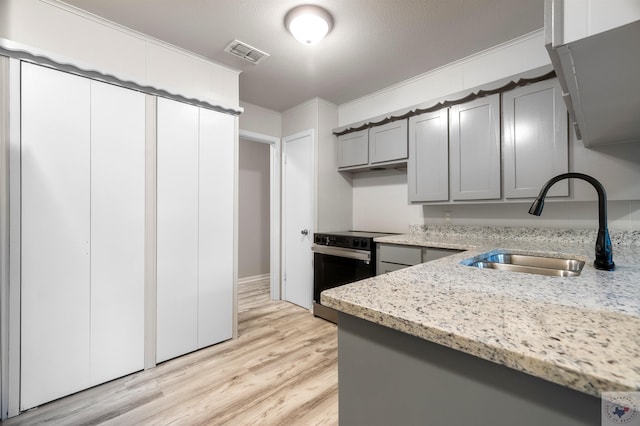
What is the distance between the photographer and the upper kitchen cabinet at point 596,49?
55cm

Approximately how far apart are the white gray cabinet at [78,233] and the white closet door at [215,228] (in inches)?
18.0

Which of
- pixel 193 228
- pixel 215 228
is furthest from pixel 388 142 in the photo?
pixel 193 228

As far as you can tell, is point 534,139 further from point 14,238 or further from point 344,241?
point 14,238

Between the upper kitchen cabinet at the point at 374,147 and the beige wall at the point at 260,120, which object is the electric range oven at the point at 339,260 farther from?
the beige wall at the point at 260,120

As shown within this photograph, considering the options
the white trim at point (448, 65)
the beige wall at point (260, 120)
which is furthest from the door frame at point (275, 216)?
the white trim at point (448, 65)

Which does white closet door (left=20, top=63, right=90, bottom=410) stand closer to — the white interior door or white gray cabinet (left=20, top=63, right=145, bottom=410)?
white gray cabinet (left=20, top=63, right=145, bottom=410)

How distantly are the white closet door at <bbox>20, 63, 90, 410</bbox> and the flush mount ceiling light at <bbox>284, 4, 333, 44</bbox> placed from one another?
4.79 feet

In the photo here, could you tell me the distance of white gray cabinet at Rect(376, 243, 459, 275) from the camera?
225 cm

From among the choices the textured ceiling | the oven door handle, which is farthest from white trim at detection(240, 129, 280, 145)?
the oven door handle

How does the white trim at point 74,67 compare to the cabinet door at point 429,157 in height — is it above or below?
above

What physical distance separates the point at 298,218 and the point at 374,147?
4.15 feet

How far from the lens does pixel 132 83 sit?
2.04 m

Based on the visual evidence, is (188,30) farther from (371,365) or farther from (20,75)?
(371,365)

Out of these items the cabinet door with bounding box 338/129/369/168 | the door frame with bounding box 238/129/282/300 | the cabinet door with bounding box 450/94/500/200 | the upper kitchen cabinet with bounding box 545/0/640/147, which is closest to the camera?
the upper kitchen cabinet with bounding box 545/0/640/147
